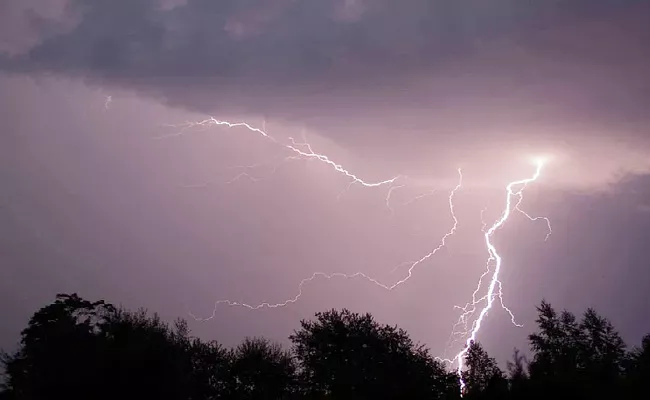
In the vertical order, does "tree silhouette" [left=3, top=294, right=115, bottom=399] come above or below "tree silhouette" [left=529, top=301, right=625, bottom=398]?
below

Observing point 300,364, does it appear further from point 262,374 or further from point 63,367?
point 63,367

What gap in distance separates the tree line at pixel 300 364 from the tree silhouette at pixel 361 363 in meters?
0.08

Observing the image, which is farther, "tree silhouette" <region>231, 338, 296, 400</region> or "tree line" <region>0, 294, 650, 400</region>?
"tree silhouette" <region>231, 338, 296, 400</region>

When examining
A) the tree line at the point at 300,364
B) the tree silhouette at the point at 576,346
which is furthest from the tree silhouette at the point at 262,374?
the tree silhouette at the point at 576,346

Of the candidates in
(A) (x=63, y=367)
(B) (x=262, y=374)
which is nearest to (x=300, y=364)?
(B) (x=262, y=374)

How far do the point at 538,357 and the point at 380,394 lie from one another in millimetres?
19242

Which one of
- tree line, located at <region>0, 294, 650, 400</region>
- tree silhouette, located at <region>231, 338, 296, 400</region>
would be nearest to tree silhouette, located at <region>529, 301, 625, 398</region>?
tree line, located at <region>0, 294, 650, 400</region>

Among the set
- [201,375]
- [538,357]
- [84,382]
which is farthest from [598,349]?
[84,382]

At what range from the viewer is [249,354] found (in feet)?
159

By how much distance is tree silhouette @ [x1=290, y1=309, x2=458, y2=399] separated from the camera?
41875 millimetres

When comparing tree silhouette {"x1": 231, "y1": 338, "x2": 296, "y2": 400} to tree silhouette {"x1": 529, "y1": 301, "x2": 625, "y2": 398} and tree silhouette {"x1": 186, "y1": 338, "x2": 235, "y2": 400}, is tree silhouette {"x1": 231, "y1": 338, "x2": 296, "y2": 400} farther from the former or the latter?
tree silhouette {"x1": 529, "y1": 301, "x2": 625, "y2": 398}

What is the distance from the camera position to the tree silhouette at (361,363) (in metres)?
41.9

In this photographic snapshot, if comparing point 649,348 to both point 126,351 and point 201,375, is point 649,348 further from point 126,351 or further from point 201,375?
point 126,351

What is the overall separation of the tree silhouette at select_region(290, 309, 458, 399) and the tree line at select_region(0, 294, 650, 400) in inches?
3.0
